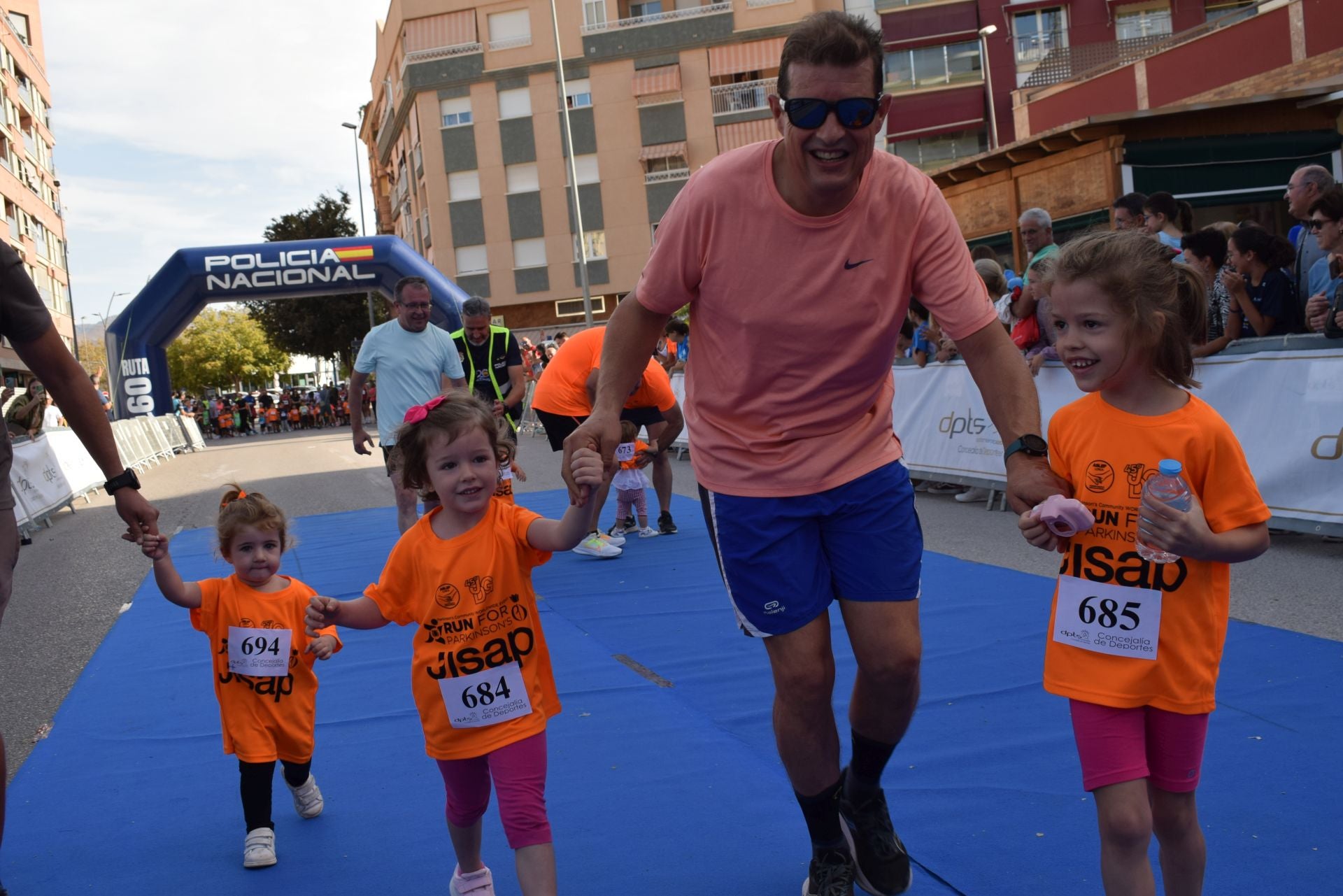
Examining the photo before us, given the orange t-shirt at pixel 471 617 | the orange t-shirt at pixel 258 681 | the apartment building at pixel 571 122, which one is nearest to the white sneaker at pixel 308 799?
the orange t-shirt at pixel 258 681

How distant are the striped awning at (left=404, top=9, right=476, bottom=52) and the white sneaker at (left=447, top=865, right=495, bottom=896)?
50.4m

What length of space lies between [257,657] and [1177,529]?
8.81ft

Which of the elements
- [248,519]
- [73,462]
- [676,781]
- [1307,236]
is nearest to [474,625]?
[248,519]

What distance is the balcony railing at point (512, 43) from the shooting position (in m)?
49.1

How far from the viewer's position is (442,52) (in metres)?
49.8

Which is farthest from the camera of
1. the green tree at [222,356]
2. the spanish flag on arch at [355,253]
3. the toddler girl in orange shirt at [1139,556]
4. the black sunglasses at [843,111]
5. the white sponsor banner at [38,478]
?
the green tree at [222,356]

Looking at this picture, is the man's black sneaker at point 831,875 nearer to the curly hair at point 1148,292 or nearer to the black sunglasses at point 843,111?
the curly hair at point 1148,292

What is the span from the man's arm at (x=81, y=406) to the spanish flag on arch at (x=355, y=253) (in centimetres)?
2204

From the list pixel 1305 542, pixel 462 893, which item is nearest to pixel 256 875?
pixel 462 893

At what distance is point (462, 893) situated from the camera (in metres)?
3.21

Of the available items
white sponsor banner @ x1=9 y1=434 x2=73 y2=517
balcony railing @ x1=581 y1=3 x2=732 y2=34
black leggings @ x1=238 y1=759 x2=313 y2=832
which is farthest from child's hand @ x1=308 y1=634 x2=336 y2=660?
balcony railing @ x1=581 y1=3 x2=732 y2=34

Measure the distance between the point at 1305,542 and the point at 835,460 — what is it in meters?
5.39

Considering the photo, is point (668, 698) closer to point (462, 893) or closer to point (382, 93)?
point (462, 893)

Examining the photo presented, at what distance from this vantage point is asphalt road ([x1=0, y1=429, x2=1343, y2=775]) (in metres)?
5.80
